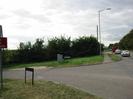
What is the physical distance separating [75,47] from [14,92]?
2063 inches

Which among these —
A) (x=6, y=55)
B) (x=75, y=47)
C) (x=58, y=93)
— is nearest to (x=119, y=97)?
(x=58, y=93)

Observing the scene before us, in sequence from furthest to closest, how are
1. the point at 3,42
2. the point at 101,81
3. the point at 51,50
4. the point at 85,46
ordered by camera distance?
the point at 85,46 → the point at 51,50 → the point at 101,81 → the point at 3,42

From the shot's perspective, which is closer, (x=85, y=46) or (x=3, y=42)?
(x=3, y=42)

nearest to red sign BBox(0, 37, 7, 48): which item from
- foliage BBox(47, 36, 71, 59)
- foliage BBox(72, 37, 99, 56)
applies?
foliage BBox(47, 36, 71, 59)

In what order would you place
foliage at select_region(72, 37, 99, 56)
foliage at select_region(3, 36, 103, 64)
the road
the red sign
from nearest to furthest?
the road
the red sign
foliage at select_region(3, 36, 103, 64)
foliage at select_region(72, 37, 99, 56)

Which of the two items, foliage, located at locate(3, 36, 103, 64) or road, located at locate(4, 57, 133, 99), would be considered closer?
road, located at locate(4, 57, 133, 99)

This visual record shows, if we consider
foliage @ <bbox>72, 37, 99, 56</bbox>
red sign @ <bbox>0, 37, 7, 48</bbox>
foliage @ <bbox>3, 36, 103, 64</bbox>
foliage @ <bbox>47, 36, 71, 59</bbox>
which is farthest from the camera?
foliage @ <bbox>72, 37, 99, 56</bbox>

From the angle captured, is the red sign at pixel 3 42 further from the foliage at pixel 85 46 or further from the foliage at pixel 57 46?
the foliage at pixel 85 46

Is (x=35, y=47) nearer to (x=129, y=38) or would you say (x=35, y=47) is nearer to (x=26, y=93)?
(x=26, y=93)

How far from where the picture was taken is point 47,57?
59781 millimetres

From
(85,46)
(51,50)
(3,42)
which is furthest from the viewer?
(85,46)

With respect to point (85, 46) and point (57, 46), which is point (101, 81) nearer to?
point (57, 46)

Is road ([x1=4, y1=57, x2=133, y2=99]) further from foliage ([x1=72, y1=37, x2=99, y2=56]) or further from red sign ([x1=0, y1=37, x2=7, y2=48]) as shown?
foliage ([x1=72, y1=37, x2=99, y2=56])

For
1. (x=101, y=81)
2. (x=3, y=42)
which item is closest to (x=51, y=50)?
(x=101, y=81)
